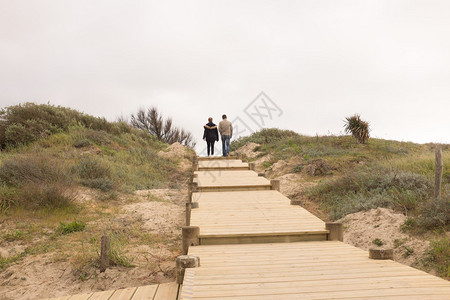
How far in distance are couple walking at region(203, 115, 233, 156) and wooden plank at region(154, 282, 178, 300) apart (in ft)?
38.7

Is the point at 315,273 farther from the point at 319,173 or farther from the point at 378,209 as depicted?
the point at 319,173

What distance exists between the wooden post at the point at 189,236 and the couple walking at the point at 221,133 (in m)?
10.7

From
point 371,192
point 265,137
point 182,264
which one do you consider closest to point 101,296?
point 182,264

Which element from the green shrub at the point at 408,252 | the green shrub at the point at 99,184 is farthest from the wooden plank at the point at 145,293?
the green shrub at the point at 99,184

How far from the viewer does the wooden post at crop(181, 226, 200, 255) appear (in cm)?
467

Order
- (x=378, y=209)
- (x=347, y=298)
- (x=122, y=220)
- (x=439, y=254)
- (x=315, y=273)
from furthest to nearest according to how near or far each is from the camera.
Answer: (x=122, y=220) < (x=378, y=209) < (x=439, y=254) < (x=315, y=273) < (x=347, y=298)

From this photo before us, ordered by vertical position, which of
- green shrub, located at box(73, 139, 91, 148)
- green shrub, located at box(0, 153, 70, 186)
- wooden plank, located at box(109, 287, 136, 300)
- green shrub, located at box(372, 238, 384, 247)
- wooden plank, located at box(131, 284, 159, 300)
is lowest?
wooden plank, located at box(109, 287, 136, 300)

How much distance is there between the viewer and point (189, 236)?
185 inches

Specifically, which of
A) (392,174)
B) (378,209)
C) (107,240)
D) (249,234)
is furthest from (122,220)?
(392,174)

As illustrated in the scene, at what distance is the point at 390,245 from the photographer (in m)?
5.78

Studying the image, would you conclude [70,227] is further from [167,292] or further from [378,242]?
[378,242]

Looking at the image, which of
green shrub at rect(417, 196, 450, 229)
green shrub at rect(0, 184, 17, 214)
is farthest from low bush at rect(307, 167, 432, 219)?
green shrub at rect(0, 184, 17, 214)

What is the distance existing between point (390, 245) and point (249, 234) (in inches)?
109

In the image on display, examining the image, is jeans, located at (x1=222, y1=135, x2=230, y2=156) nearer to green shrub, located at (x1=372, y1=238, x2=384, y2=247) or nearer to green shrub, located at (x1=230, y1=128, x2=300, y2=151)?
green shrub, located at (x1=230, y1=128, x2=300, y2=151)
